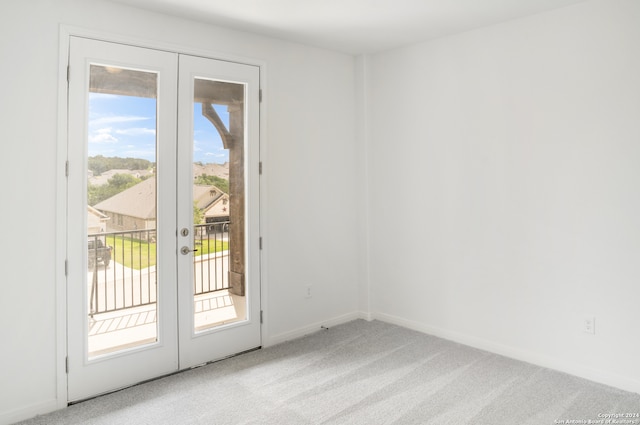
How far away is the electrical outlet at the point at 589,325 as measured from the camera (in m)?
3.02

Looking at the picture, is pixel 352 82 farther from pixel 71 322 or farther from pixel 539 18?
pixel 71 322

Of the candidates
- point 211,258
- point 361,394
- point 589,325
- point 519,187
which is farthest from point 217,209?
point 589,325

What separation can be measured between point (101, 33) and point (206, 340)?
2.35 meters

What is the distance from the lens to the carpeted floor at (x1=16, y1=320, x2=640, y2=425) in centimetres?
256

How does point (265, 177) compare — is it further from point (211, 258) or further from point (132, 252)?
point (132, 252)

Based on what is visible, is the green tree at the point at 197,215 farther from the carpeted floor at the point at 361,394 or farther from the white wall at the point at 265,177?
the carpeted floor at the point at 361,394

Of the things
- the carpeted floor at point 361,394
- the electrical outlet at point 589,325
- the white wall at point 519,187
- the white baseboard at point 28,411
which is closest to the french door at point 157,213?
the white baseboard at point 28,411

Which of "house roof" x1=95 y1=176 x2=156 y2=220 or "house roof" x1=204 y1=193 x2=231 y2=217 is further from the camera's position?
"house roof" x1=204 y1=193 x2=231 y2=217

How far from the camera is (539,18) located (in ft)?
10.5

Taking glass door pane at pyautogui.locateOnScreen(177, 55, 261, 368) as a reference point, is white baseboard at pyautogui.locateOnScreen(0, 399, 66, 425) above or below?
below

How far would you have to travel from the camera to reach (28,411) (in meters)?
2.60

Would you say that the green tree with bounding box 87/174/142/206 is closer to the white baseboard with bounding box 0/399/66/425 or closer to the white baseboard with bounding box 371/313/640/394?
the white baseboard with bounding box 0/399/66/425

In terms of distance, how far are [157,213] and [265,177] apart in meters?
0.98

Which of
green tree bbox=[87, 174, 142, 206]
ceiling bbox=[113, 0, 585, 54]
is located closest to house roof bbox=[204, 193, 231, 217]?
green tree bbox=[87, 174, 142, 206]
